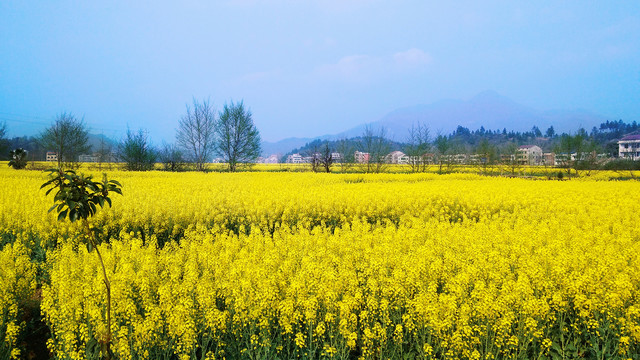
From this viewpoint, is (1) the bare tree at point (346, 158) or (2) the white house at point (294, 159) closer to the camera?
(1) the bare tree at point (346, 158)

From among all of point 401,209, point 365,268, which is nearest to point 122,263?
point 365,268

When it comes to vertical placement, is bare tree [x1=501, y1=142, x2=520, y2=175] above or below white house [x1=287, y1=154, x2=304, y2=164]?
below

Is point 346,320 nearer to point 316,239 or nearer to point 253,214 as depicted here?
point 316,239

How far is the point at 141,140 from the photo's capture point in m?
49.6

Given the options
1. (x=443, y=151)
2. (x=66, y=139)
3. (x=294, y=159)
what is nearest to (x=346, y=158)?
(x=443, y=151)

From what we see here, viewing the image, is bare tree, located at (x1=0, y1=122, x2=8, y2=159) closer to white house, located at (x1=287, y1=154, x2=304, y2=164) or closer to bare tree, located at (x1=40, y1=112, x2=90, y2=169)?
bare tree, located at (x1=40, y1=112, x2=90, y2=169)

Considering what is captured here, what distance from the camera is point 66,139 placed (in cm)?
4441

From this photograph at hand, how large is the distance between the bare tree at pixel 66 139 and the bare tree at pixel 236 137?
18058 millimetres

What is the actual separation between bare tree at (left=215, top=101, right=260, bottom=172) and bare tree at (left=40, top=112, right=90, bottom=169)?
1806 cm

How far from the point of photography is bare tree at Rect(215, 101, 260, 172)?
159ft

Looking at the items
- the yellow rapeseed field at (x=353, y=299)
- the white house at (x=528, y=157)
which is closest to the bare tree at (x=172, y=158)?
the yellow rapeseed field at (x=353, y=299)

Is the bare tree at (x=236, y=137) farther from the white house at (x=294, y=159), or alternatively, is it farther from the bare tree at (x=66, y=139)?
the white house at (x=294, y=159)

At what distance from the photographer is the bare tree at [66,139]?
Result: 43156 millimetres

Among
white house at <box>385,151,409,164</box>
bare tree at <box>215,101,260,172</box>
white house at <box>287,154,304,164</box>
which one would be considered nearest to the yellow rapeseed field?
bare tree at <box>215,101,260,172</box>
